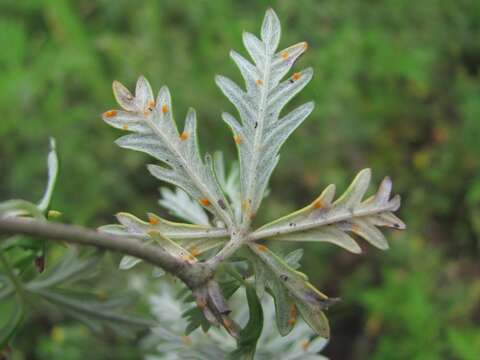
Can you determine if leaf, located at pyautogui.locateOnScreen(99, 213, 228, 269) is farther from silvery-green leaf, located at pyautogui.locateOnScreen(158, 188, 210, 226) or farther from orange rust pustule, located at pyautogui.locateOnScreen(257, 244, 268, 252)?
silvery-green leaf, located at pyautogui.locateOnScreen(158, 188, 210, 226)

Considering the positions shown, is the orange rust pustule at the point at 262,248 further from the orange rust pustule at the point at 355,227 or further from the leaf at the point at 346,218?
the orange rust pustule at the point at 355,227

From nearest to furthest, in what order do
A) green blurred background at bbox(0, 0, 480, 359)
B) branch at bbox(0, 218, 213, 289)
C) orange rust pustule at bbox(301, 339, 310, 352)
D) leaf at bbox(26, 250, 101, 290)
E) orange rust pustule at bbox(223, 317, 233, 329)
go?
branch at bbox(0, 218, 213, 289), orange rust pustule at bbox(223, 317, 233, 329), leaf at bbox(26, 250, 101, 290), orange rust pustule at bbox(301, 339, 310, 352), green blurred background at bbox(0, 0, 480, 359)

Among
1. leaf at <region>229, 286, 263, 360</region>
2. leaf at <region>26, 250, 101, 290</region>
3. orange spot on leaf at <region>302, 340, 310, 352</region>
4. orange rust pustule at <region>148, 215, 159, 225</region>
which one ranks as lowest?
orange spot on leaf at <region>302, 340, 310, 352</region>

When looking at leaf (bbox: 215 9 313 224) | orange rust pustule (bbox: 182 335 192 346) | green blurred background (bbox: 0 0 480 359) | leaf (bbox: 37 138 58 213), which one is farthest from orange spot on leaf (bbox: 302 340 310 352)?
green blurred background (bbox: 0 0 480 359)

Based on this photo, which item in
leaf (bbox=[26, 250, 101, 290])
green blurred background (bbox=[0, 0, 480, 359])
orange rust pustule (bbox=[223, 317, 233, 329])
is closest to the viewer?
orange rust pustule (bbox=[223, 317, 233, 329])

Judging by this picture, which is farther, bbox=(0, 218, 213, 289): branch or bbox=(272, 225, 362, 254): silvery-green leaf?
bbox=(272, 225, 362, 254): silvery-green leaf
